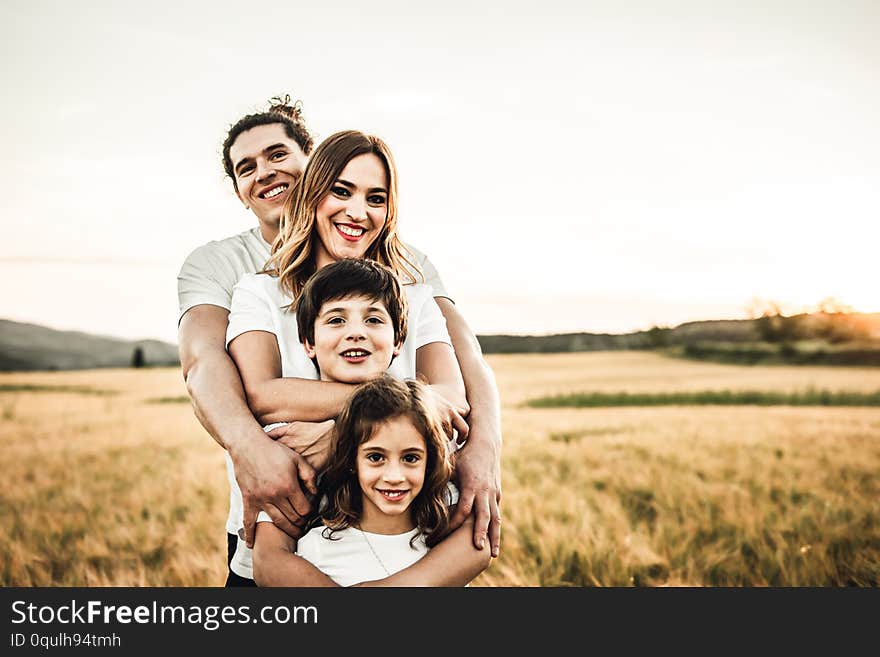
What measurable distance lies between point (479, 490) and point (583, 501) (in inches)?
146

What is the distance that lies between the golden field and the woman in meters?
2.65

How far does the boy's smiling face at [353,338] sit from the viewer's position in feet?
6.49

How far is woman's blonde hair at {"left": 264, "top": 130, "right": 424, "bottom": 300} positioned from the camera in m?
2.13

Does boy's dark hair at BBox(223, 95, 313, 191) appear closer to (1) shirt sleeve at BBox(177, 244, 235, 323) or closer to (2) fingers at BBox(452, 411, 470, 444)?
(1) shirt sleeve at BBox(177, 244, 235, 323)

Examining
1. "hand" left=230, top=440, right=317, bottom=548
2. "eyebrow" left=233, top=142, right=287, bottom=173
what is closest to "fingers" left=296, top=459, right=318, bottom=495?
"hand" left=230, top=440, right=317, bottom=548

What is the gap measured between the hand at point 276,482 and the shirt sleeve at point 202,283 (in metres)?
0.59

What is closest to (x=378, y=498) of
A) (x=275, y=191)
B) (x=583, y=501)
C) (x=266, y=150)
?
(x=275, y=191)

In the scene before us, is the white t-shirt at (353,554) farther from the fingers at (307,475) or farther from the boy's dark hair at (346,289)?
the boy's dark hair at (346,289)

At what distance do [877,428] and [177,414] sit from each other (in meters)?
7.99

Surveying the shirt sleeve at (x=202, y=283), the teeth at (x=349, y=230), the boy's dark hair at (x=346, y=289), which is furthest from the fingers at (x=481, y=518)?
the shirt sleeve at (x=202, y=283)

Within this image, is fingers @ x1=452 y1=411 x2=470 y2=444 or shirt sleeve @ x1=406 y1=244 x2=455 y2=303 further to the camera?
shirt sleeve @ x1=406 y1=244 x2=455 y2=303

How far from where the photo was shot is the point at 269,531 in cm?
204

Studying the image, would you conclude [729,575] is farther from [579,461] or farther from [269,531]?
[269,531]
